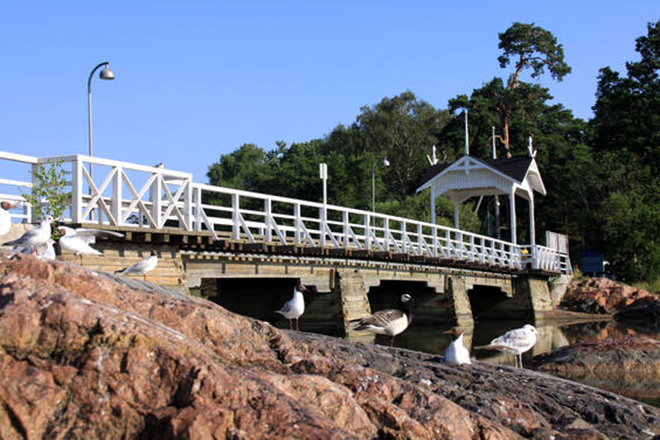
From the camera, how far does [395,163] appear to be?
63.9m

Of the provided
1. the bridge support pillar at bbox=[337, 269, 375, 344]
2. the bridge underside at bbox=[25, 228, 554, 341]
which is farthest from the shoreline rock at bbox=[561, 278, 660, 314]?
the bridge support pillar at bbox=[337, 269, 375, 344]

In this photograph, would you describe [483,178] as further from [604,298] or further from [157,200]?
[157,200]

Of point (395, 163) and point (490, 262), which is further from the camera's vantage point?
point (395, 163)

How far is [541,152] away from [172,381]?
2126 inches

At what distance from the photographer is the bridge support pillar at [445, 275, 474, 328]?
28.8m

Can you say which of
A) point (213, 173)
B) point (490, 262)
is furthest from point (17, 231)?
point (213, 173)

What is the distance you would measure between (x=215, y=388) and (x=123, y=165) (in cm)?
976

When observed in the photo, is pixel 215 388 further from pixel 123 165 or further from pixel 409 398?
pixel 123 165

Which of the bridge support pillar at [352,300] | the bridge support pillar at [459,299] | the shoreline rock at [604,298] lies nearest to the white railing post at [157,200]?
the bridge support pillar at [352,300]

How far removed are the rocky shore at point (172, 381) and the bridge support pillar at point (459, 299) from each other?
70.6ft

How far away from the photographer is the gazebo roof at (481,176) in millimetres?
36094

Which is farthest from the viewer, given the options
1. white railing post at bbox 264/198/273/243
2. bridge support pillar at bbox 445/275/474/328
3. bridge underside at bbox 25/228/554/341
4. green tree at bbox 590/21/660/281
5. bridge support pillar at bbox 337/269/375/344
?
green tree at bbox 590/21/660/281

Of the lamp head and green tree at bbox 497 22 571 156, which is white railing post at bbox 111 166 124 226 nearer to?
the lamp head

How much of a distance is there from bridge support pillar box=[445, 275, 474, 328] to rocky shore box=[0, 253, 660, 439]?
21.5m
